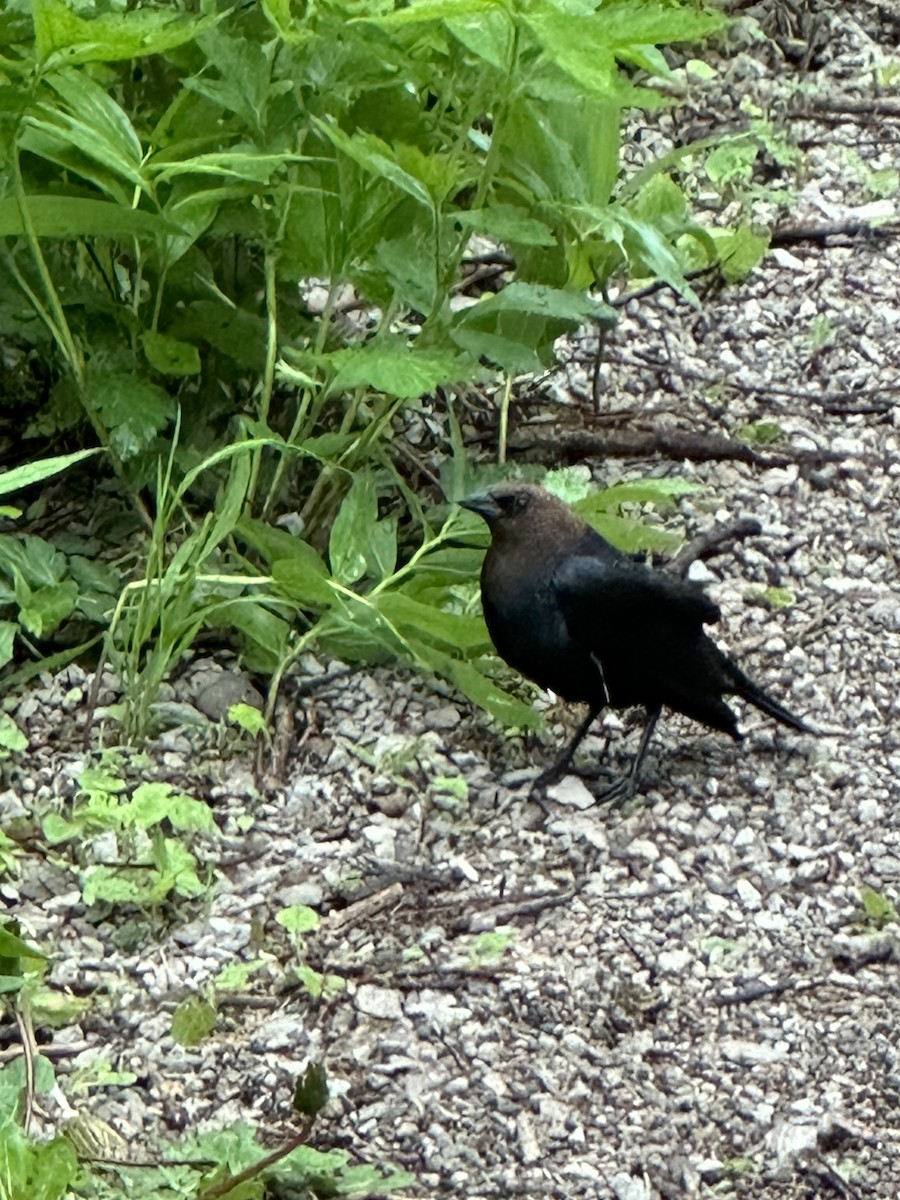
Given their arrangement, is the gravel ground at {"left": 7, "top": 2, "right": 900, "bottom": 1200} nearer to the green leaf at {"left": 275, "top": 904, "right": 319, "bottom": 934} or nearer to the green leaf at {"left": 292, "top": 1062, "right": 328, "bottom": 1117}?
the green leaf at {"left": 275, "top": 904, "right": 319, "bottom": 934}

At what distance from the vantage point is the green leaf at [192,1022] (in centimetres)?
282

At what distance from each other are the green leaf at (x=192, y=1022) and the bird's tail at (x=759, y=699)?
112cm

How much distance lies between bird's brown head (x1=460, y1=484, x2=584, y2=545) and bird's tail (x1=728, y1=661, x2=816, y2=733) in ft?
1.22

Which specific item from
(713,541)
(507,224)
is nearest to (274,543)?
(507,224)

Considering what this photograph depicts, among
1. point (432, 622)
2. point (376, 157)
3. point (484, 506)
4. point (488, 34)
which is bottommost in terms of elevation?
point (432, 622)

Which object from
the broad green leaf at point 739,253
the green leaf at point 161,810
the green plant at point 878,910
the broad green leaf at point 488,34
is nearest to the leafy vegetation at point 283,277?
the broad green leaf at point 488,34

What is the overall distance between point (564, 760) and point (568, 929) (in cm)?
42

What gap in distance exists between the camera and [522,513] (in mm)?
3535

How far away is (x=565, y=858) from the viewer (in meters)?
3.29

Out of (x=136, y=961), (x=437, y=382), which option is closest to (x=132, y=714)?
(x=136, y=961)

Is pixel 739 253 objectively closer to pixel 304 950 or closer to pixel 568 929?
pixel 568 929

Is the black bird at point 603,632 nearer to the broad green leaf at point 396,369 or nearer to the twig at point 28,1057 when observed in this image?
the broad green leaf at point 396,369

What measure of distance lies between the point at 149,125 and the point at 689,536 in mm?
1301

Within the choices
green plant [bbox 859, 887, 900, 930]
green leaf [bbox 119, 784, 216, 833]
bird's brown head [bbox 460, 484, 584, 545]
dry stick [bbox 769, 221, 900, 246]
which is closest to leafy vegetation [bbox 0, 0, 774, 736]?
bird's brown head [bbox 460, 484, 584, 545]
